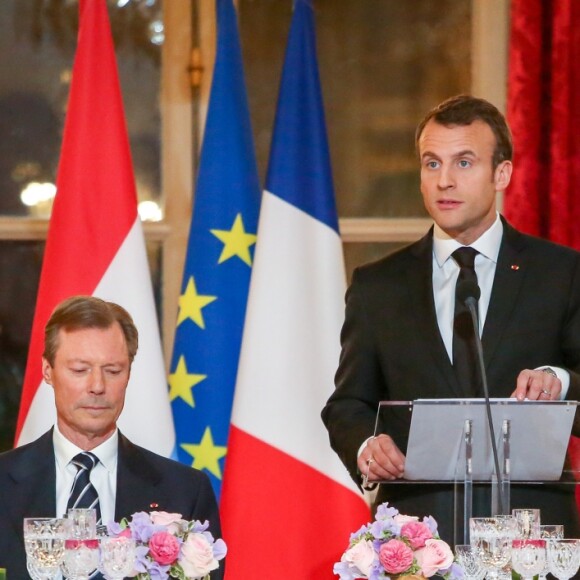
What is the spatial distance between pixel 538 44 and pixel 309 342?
1352 mm

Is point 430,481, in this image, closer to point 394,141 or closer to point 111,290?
point 111,290

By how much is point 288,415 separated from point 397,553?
2081 millimetres

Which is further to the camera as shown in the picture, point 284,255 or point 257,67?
point 257,67

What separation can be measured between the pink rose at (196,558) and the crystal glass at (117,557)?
10 cm

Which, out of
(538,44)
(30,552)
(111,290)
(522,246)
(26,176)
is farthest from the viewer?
(26,176)

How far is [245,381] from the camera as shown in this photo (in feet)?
14.4

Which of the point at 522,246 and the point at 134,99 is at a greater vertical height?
the point at 134,99

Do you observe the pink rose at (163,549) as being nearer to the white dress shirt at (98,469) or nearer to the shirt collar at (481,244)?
the white dress shirt at (98,469)

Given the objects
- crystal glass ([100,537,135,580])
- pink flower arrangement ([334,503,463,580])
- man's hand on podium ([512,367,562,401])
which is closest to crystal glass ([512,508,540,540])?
pink flower arrangement ([334,503,463,580])

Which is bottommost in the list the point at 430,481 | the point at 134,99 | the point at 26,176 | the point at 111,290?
the point at 430,481

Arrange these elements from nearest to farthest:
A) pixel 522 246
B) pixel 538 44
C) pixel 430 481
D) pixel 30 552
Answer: pixel 30 552
pixel 430 481
pixel 522 246
pixel 538 44

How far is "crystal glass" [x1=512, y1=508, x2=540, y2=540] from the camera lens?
96.2 inches

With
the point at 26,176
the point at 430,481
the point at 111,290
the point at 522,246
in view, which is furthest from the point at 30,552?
the point at 26,176

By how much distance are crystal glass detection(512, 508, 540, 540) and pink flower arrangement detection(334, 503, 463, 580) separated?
14 cm
